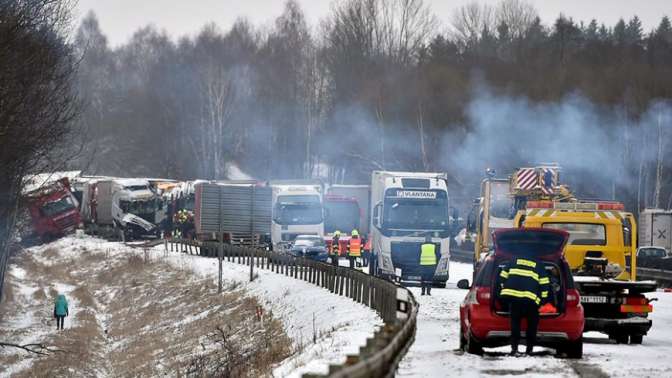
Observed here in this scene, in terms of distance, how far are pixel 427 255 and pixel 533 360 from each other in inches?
679

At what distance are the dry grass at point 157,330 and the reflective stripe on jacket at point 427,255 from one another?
4.40 metres

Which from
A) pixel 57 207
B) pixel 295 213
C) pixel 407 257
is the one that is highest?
pixel 295 213

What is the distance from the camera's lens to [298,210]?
2005 inches

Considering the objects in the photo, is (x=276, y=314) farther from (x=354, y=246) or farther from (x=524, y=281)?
(x=524, y=281)

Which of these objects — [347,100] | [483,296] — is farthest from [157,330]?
[347,100]

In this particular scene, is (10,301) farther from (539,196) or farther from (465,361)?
(465,361)

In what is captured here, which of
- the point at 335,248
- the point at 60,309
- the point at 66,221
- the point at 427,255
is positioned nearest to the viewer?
the point at 427,255

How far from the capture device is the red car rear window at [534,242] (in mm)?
16906

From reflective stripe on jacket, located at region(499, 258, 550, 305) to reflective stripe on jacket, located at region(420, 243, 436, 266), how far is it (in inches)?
659

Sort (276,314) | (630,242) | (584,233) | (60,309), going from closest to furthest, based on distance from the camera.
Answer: (630,242) < (584,233) < (276,314) < (60,309)

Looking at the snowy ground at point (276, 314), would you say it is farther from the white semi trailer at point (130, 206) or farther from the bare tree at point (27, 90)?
the white semi trailer at point (130, 206)

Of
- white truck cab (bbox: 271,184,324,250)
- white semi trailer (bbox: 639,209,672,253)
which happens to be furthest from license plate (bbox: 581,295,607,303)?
white semi trailer (bbox: 639,209,672,253)

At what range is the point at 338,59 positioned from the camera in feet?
349

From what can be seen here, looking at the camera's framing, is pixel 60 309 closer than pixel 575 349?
No
